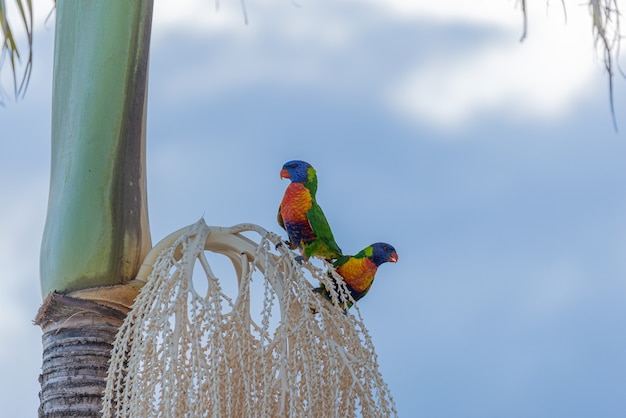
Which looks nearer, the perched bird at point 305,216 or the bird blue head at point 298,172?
the perched bird at point 305,216

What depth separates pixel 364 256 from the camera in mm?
3555

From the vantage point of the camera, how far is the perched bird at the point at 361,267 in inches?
139

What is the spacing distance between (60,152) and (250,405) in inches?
42.4

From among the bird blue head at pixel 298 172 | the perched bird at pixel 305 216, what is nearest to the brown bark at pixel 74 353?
the perched bird at pixel 305 216

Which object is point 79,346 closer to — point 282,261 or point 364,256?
point 282,261

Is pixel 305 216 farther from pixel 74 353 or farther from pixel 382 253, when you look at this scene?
pixel 74 353

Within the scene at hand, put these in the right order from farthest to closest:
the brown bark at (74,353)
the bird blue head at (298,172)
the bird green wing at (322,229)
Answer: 1. the bird blue head at (298,172)
2. the bird green wing at (322,229)
3. the brown bark at (74,353)

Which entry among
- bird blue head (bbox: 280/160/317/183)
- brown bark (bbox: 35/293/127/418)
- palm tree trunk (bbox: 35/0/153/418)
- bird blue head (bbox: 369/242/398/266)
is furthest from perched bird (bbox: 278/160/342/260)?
brown bark (bbox: 35/293/127/418)

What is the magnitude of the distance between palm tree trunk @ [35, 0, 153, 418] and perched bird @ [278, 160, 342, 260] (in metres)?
0.58

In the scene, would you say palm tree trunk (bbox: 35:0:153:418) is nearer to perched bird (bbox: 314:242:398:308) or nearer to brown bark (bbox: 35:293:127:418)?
brown bark (bbox: 35:293:127:418)

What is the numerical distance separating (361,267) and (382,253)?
3.9 inches

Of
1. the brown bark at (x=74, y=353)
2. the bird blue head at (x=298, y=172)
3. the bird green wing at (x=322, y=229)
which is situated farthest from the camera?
the bird blue head at (x=298, y=172)

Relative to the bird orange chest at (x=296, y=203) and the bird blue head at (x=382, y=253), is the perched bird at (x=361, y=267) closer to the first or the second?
the bird blue head at (x=382, y=253)

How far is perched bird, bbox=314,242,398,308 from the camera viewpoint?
3535 mm
